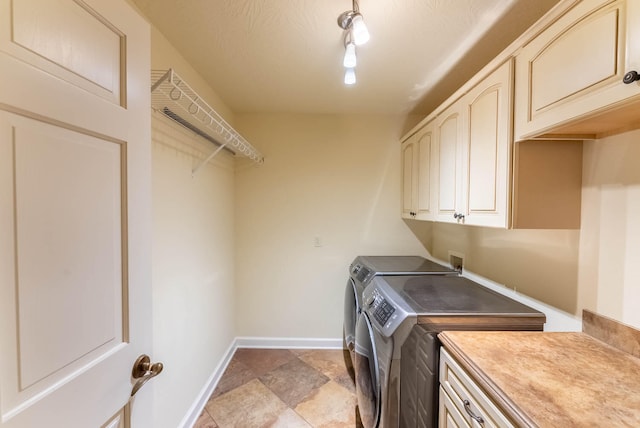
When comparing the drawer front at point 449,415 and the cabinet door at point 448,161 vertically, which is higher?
the cabinet door at point 448,161

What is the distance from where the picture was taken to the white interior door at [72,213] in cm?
53

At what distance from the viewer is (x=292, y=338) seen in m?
2.68

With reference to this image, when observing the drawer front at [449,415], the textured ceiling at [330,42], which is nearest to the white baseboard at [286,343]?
the drawer front at [449,415]

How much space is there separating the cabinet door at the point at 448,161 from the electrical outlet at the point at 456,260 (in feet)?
1.79

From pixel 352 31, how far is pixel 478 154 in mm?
863

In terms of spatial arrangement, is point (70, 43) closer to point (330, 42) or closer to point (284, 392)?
point (330, 42)

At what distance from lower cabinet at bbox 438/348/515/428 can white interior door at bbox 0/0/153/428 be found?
1104mm

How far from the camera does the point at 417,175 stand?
2.18m

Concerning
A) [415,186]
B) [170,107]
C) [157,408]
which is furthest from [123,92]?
[415,186]

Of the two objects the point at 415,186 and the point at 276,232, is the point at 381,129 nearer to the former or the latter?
the point at 415,186

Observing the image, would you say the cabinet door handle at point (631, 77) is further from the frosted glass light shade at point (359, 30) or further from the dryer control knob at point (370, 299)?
the dryer control knob at point (370, 299)

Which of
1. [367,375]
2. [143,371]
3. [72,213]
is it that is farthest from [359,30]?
[367,375]

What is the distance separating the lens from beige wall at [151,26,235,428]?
4.49 feet

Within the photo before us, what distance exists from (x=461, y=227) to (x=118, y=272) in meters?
2.18
